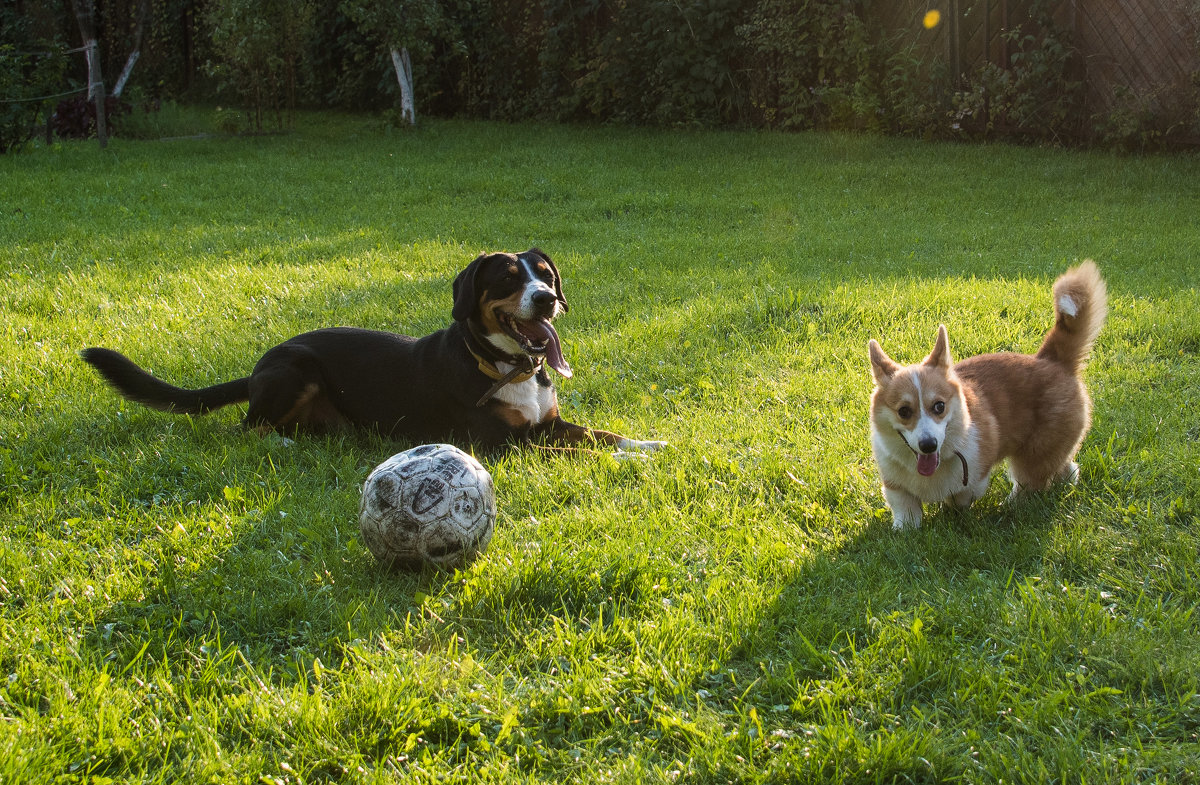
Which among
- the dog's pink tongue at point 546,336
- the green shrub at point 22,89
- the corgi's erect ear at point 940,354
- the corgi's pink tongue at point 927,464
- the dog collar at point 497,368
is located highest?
the green shrub at point 22,89

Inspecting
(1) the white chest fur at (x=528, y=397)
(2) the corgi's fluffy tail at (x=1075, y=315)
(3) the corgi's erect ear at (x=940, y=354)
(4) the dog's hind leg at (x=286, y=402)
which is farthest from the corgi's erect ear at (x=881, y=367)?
(4) the dog's hind leg at (x=286, y=402)

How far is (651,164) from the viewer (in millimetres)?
13250

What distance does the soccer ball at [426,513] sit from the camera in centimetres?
323

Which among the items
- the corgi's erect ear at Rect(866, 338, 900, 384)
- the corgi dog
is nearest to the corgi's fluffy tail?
the corgi dog

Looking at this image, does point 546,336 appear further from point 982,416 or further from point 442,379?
point 982,416

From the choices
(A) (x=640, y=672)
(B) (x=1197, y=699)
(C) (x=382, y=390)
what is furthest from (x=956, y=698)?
(C) (x=382, y=390)

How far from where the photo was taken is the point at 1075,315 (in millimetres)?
3855

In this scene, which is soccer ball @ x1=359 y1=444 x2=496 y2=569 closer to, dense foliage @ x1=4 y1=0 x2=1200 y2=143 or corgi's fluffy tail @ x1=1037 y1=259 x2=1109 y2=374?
corgi's fluffy tail @ x1=1037 y1=259 x2=1109 y2=374

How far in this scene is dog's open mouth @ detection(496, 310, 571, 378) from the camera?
4.57 meters

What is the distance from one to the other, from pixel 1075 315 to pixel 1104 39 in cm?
1004

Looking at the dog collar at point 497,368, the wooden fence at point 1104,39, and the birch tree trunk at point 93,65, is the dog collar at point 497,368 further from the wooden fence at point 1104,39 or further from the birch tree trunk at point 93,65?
the birch tree trunk at point 93,65

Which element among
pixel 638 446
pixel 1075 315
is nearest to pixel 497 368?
pixel 638 446

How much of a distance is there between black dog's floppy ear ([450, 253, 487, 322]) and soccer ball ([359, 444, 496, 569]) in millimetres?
1230

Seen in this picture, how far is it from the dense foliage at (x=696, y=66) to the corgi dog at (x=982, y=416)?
30.1 ft
